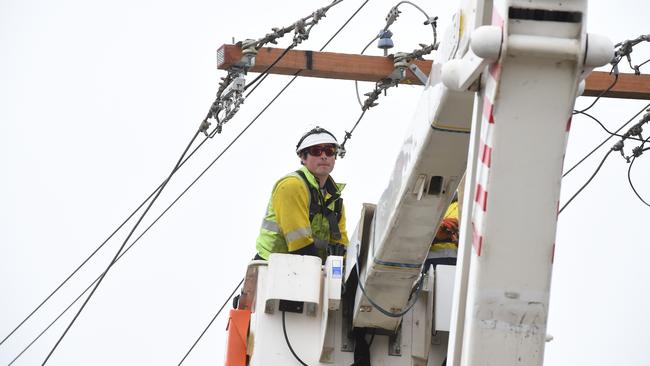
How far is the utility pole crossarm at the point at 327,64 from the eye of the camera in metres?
10.7

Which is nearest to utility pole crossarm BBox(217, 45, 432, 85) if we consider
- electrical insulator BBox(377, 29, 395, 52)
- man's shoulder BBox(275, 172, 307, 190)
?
electrical insulator BBox(377, 29, 395, 52)

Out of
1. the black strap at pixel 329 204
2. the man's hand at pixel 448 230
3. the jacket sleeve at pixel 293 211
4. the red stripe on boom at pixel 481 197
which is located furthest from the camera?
the black strap at pixel 329 204

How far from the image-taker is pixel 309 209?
353 inches

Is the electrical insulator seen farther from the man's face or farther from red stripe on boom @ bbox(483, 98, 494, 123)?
red stripe on boom @ bbox(483, 98, 494, 123)

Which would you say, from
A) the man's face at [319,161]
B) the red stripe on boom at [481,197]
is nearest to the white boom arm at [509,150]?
the red stripe on boom at [481,197]

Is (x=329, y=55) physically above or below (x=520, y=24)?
above

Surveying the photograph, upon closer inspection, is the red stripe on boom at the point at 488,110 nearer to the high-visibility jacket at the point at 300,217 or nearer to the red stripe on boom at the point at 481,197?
the red stripe on boom at the point at 481,197

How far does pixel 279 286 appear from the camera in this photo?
808cm

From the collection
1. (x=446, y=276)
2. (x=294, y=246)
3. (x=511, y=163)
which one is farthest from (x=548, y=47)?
(x=294, y=246)

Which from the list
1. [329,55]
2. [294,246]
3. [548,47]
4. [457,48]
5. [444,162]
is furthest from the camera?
[329,55]

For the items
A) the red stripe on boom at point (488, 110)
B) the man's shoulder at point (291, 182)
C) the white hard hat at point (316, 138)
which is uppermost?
the white hard hat at point (316, 138)

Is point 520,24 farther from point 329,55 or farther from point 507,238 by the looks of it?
point 329,55

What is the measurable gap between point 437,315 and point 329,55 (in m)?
3.32

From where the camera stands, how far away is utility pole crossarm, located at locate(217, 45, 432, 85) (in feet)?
35.0
